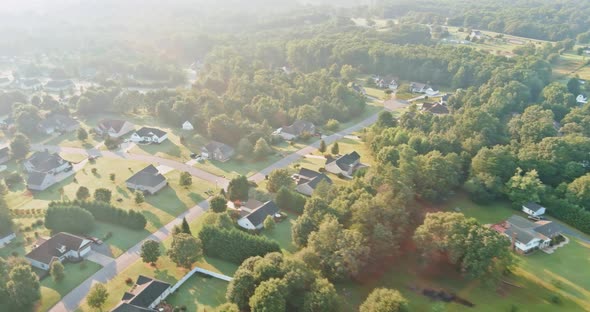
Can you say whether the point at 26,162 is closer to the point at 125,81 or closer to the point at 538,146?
the point at 125,81

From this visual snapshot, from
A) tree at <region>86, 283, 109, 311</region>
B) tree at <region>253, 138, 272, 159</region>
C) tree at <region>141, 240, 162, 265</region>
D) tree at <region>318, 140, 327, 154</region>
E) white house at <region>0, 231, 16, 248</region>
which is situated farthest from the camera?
tree at <region>318, 140, 327, 154</region>

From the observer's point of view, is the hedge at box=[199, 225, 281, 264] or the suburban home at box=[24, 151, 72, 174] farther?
the suburban home at box=[24, 151, 72, 174]

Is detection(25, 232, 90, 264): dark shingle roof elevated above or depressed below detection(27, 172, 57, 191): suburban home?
above

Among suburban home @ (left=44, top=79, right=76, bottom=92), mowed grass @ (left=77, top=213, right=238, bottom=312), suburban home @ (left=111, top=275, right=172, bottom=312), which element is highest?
suburban home @ (left=111, top=275, right=172, bottom=312)

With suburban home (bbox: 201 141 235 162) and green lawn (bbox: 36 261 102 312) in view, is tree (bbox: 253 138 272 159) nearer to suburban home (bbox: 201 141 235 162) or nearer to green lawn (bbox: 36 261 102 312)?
suburban home (bbox: 201 141 235 162)

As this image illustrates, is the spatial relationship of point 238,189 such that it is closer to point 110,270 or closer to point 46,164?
point 110,270

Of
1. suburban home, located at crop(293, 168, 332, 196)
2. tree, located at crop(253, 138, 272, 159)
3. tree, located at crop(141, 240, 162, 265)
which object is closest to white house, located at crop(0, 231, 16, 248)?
tree, located at crop(141, 240, 162, 265)
